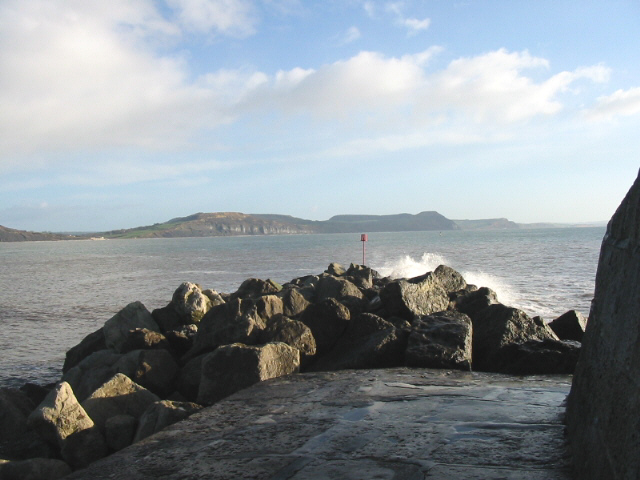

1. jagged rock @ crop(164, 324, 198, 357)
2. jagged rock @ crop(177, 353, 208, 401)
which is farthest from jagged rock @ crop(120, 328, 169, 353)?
jagged rock @ crop(177, 353, 208, 401)

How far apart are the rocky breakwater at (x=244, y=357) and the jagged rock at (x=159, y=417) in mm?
14

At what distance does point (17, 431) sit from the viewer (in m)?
7.35

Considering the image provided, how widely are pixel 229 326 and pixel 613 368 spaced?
20.2 ft

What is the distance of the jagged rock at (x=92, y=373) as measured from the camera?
852 cm

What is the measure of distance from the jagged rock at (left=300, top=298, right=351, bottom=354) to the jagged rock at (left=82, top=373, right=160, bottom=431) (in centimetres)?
257

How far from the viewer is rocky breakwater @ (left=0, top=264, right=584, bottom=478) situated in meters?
6.09

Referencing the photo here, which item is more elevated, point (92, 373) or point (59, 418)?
point (59, 418)

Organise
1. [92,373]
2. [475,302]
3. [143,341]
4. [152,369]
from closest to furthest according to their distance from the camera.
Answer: [152,369] < [92,373] < [143,341] < [475,302]

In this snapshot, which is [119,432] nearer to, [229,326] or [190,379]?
[190,379]

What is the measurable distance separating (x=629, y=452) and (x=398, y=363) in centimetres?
494

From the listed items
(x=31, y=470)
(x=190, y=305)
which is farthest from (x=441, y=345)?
(x=190, y=305)

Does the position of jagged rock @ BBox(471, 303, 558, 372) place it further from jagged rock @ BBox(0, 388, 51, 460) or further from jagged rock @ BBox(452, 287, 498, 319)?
jagged rock @ BBox(0, 388, 51, 460)

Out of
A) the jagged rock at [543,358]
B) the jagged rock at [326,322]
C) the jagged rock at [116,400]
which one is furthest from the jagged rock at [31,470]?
the jagged rock at [543,358]

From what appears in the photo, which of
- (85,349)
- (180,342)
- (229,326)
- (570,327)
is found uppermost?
(229,326)
